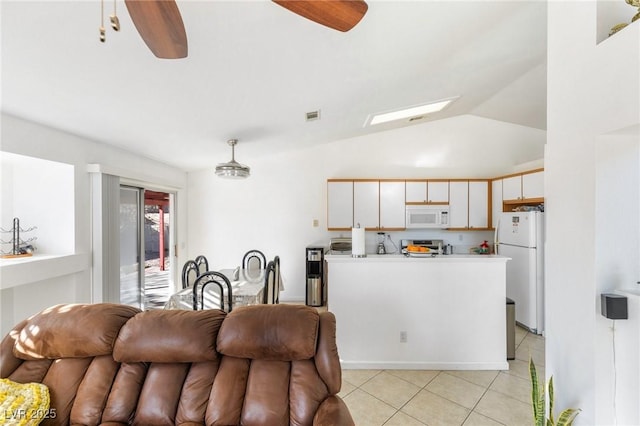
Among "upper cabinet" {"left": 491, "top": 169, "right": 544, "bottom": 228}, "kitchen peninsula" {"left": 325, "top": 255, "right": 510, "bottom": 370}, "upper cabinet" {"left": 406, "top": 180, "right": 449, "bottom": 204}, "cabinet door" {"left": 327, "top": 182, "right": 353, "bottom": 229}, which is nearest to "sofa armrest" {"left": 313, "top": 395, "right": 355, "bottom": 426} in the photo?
"kitchen peninsula" {"left": 325, "top": 255, "right": 510, "bottom": 370}

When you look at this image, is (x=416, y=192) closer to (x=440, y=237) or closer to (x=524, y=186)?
(x=440, y=237)

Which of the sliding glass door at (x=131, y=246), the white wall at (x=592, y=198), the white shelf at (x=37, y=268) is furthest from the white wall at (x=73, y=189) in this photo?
the white wall at (x=592, y=198)

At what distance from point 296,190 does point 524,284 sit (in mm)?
3759

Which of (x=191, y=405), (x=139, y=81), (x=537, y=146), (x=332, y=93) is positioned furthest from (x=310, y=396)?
(x=537, y=146)

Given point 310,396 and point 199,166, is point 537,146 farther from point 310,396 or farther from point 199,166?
point 199,166

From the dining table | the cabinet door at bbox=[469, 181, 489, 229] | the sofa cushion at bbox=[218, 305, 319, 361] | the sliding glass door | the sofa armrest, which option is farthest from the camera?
the cabinet door at bbox=[469, 181, 489, 229]

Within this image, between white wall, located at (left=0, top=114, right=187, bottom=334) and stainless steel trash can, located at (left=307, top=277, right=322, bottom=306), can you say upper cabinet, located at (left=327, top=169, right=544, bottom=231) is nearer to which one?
stainless steel trash can, located at (left=307, top=277, right=322, bottom=306)

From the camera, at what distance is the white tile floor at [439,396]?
2.04 meters

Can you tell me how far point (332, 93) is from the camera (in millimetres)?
2615

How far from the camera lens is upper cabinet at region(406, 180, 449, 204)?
4.44 m

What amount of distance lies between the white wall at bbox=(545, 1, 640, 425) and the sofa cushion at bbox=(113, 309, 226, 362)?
6.74ft

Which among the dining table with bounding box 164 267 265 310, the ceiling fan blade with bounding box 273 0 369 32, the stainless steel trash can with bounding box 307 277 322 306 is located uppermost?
the ceiling fan blade with bounding box 273 0 369 32

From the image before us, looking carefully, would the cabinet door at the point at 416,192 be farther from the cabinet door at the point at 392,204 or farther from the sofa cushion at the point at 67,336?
the sofa cushion at the point at 67,336

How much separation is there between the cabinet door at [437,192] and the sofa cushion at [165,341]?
4.01 meters
